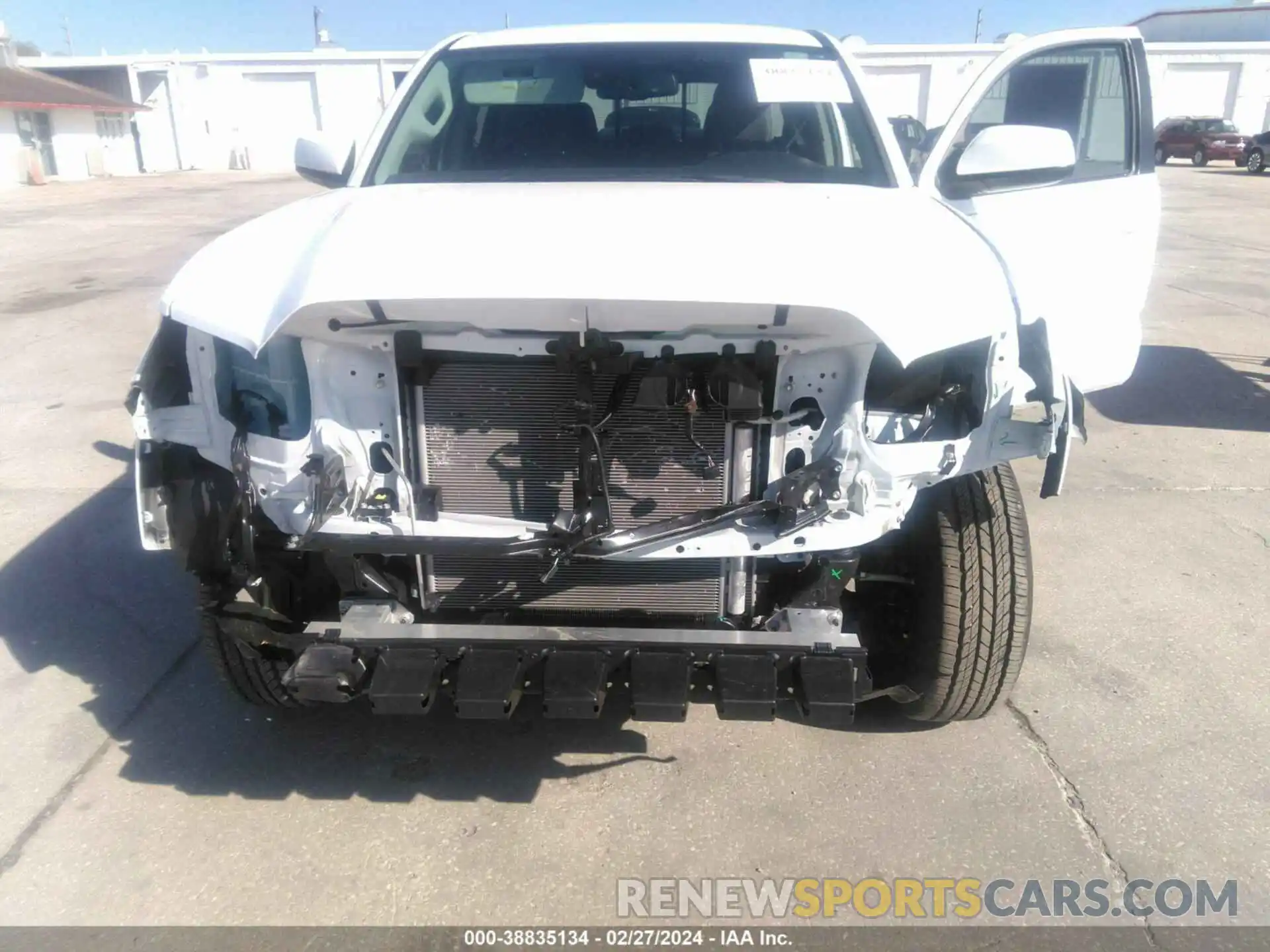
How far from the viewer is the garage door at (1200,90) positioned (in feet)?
122

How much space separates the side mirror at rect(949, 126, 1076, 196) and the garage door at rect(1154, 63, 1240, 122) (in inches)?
1609

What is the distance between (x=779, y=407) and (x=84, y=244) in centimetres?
1535

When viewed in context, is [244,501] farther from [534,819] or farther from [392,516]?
[534,819]

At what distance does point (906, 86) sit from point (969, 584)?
3923 cm

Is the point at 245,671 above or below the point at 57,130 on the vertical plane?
above

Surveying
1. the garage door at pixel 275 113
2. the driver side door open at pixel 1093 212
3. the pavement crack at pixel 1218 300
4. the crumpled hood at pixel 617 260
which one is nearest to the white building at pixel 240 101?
the garage door at pixel 275 113

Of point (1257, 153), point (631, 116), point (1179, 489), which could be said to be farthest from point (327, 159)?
point (1257, 153)

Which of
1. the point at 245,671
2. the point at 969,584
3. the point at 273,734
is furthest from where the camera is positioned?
the point at 273,734

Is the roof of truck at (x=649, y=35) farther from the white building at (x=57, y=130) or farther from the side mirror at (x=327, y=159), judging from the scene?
the white building at (x=57, y=130)

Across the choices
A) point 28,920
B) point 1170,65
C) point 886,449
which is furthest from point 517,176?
point 1170,65

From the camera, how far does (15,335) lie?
8188 millimetres

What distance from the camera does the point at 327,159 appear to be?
3.54 meters

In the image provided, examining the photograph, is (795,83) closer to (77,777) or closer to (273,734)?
(273,734)

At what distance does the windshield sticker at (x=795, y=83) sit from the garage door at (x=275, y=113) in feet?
132
